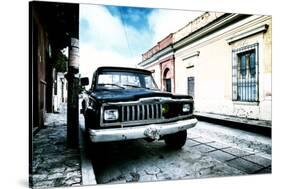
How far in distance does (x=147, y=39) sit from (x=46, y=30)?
4.47 feet

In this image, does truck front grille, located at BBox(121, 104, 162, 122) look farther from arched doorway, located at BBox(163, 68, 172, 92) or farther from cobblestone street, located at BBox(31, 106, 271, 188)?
arched doorway, located at BBox(163, 68, 172, 92)

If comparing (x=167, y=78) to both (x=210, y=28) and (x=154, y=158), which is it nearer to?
(x=210, y=28)

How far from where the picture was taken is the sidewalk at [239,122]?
2529 mm

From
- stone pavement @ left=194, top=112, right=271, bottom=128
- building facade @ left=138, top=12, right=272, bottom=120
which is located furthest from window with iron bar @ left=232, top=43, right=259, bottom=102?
stone pavement @ left=194, top=112, right=271, bottom=128

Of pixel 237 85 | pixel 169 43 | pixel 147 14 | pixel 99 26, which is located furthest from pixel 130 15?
pixel 237 85

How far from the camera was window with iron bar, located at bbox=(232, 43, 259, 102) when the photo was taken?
2.53 m

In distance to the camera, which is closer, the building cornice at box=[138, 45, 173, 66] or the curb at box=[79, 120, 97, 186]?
the curb at box=[79, 120, 97, 186]

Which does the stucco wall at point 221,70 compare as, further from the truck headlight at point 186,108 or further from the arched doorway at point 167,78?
the truck headlight at point 186,108

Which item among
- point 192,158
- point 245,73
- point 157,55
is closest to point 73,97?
point 157,55

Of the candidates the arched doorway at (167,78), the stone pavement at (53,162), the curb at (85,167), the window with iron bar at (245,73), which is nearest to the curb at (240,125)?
the window with iron bar at (245,73)

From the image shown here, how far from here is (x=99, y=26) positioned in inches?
85.2

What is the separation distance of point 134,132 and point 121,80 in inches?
26.4

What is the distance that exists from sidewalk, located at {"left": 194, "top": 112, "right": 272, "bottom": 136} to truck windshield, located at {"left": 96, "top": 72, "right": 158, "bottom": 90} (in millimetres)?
729

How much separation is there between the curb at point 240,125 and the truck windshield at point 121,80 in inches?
29.0
